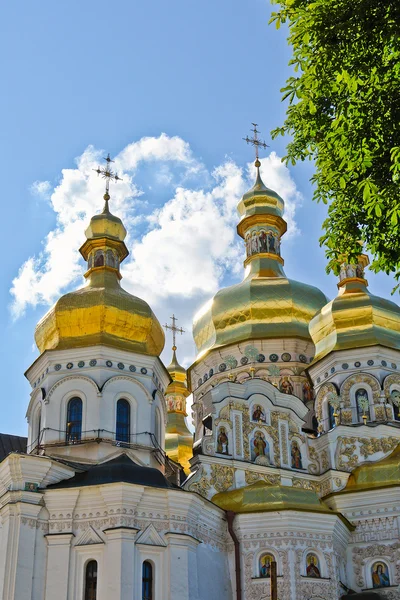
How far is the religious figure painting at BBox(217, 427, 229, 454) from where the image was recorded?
20.9m

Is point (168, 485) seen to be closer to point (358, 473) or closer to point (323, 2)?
point (358, 473)

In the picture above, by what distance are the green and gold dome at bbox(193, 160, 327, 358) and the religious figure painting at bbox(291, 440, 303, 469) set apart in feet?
19.0

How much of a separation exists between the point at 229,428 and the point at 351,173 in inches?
483

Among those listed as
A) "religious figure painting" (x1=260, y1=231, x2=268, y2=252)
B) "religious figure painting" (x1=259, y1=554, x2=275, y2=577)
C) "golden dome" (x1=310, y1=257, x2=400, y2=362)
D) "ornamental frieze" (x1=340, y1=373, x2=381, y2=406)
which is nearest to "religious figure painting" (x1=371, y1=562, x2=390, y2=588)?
"religious figure painting" (x1=259, y1=554, x2=275, y2=577)

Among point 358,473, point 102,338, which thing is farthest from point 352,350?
point 102,338

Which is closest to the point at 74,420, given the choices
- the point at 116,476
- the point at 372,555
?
the point at 116,476

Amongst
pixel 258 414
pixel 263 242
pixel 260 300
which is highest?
pixel 263 242

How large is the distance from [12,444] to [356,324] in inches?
407

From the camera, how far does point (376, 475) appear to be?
2114 centimetres

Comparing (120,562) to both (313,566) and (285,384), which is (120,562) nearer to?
(313,566)

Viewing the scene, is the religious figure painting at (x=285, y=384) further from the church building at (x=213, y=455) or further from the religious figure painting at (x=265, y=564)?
the religious figure painting at (x=265, y=564)

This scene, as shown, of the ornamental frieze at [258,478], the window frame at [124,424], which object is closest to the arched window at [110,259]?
the window frame at [124,424]

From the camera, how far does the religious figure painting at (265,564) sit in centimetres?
1844

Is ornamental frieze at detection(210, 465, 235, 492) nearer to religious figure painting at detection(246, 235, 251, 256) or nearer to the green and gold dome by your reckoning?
the green and gold dome
